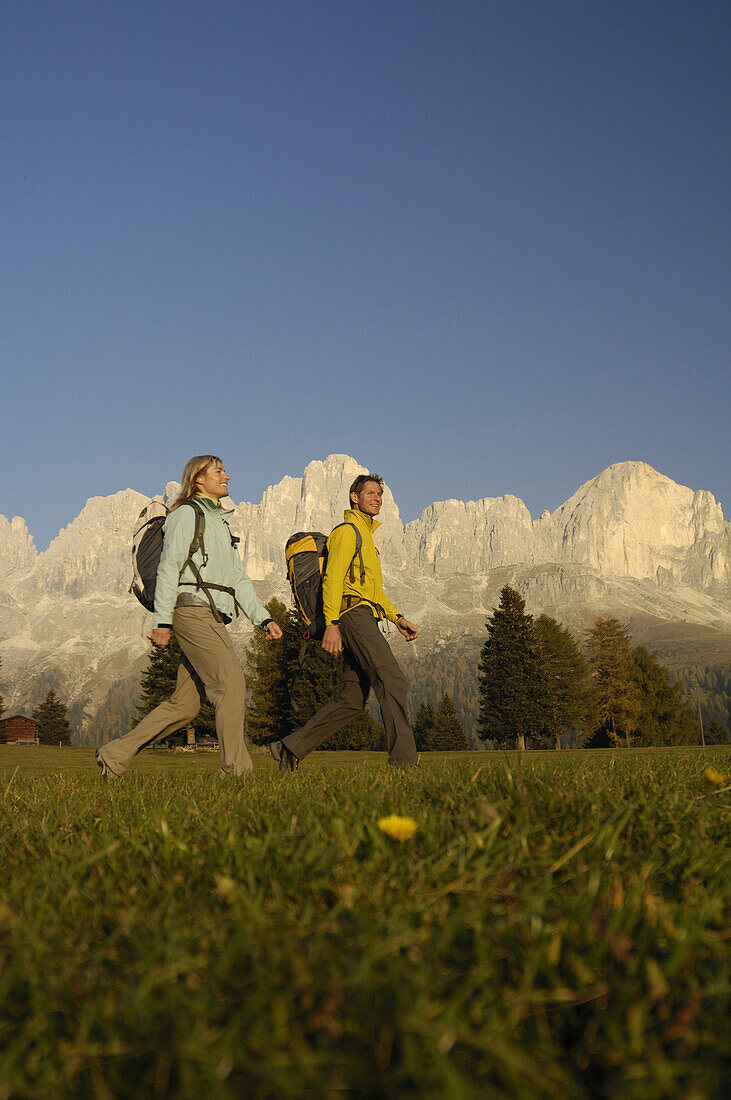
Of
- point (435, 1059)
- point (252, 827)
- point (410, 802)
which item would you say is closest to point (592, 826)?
point (410, 802)

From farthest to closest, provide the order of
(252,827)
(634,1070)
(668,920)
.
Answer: (252,827) < (668,920) < (634,1070)

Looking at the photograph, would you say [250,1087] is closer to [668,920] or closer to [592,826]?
[668,920]

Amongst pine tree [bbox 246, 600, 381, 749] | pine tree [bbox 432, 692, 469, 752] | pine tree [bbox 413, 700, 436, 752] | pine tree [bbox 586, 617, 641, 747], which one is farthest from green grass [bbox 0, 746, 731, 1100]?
pine tree [bbox 413, 700, 436, 752]

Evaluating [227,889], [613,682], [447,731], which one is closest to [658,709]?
[613,682]

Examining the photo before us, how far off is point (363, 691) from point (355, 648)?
63 centimetres

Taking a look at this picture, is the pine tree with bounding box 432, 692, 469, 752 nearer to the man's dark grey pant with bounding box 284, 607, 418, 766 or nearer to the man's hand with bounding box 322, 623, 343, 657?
the man's dark grey pant with bounding box 284, 607, 418, 766

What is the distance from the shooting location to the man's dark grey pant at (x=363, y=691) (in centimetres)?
750

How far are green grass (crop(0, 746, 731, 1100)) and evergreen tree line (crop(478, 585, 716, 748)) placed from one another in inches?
1980

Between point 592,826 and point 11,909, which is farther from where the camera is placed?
point 592,826

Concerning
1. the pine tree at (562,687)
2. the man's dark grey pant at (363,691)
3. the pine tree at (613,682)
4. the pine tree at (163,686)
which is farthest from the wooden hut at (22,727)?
the man's dark grey pant at (363,691)

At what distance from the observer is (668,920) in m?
1.51

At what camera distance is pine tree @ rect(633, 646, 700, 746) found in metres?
58.1

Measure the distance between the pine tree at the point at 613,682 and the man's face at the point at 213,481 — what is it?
5302cm

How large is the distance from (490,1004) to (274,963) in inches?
14.8
